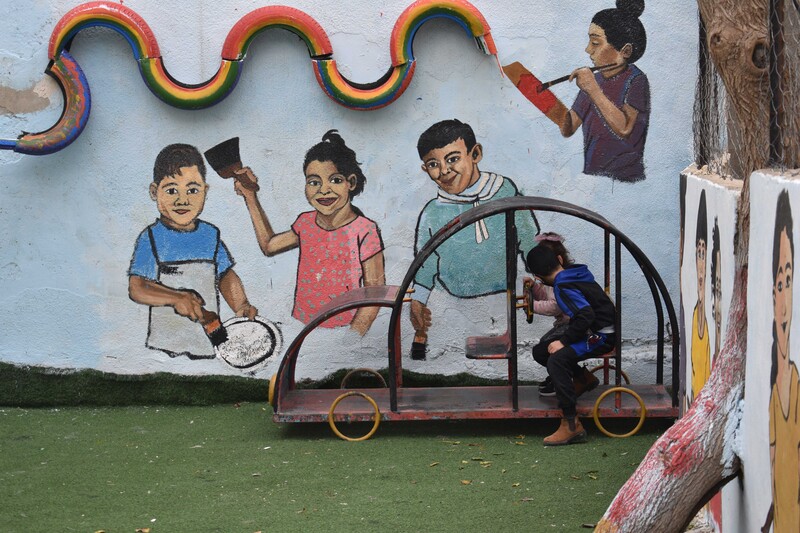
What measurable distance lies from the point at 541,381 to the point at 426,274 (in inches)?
42.3

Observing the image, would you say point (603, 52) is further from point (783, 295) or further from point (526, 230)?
point (783, 295)

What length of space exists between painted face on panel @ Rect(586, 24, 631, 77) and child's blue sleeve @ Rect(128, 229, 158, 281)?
327 centimetres

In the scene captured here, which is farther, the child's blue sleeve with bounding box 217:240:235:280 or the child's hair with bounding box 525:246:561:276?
the child's blue sleeve with bounding box 217:240:235:280

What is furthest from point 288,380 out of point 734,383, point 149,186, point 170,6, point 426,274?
point 734,383

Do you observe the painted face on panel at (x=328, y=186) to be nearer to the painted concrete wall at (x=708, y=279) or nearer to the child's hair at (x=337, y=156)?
the child's hair at (x=337, y=156)

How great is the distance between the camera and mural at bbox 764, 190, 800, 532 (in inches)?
118

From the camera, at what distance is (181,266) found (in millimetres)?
7211

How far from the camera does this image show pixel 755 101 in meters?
3.66

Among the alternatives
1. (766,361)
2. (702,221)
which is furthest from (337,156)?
(766,361)

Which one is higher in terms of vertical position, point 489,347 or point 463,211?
point 463,211

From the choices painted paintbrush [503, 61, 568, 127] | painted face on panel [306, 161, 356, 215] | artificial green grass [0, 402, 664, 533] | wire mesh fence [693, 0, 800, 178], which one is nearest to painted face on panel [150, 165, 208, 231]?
painted face on panel [306, 161, 356, 215]

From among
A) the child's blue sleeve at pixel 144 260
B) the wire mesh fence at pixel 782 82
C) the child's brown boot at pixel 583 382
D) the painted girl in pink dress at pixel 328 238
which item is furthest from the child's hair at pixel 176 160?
the wire mesh fence at pixel 782 82

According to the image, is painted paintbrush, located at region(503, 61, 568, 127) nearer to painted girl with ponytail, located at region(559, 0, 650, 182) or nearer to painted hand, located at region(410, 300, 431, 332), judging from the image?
painted girl with ponytail, located at region(559, 0, 650, 182)

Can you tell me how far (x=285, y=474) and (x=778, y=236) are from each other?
336cm
